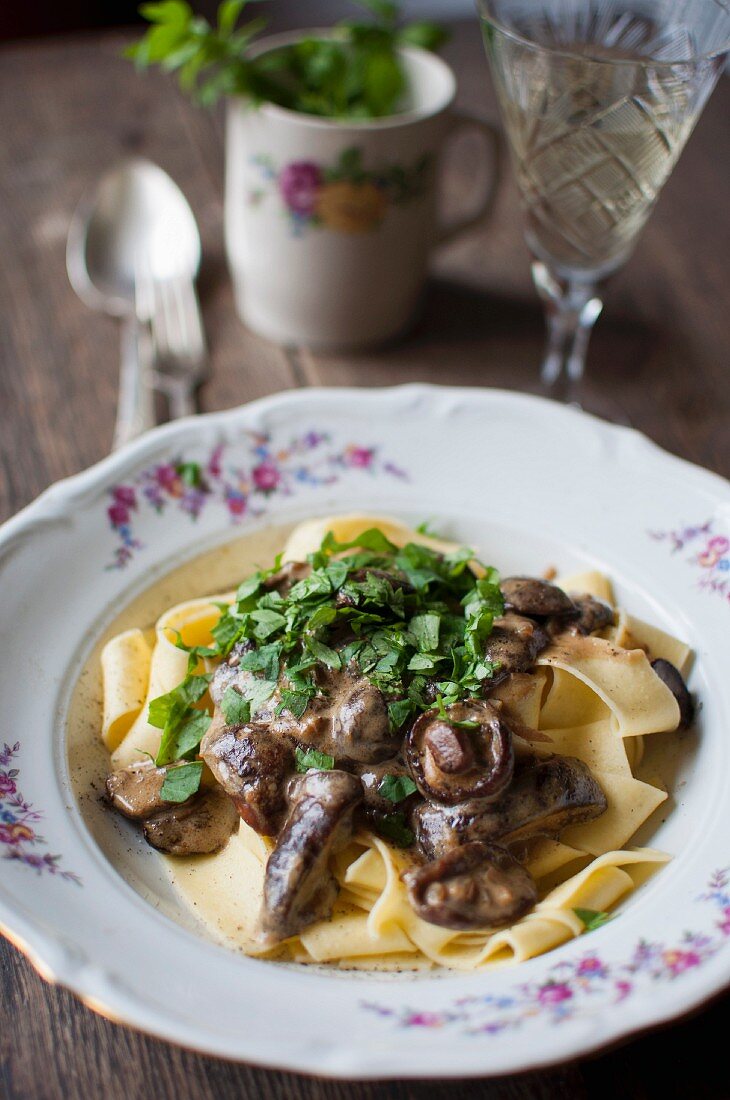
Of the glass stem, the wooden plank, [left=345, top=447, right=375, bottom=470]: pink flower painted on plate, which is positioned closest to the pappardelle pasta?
[left=345, top=447, right=375, bottom=470]: pink flower painted on plate

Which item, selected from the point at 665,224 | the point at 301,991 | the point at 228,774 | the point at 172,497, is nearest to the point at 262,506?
the point at 172,497

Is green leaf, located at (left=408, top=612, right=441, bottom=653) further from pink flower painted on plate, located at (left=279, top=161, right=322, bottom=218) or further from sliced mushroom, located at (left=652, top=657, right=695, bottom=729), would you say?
pink flower painted on plate, located at (left=279, top=161, right=322, bottom=218)

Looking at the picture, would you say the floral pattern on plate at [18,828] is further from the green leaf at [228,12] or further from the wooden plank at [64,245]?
the green leaf at [228,12]

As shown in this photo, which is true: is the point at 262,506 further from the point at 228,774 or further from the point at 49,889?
the point at 49,889

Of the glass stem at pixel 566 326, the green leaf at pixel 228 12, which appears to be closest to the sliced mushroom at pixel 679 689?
the glass stem at pixel 566 326

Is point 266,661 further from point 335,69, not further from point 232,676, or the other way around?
point 335,69
